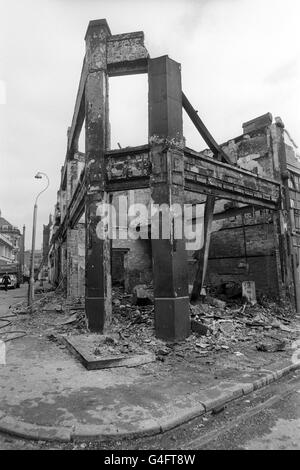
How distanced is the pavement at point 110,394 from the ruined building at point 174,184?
1.98 meters

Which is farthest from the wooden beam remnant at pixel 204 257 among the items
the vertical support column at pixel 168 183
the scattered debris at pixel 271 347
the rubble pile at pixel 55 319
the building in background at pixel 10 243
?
the building in background at pixel 10 243

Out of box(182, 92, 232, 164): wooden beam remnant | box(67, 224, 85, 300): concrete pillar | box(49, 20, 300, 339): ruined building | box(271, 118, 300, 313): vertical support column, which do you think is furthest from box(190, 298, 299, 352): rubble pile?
box(67, 224, 85, 300): concrete pillar

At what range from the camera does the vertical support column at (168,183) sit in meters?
7.47

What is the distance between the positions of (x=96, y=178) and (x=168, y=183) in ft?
6.85

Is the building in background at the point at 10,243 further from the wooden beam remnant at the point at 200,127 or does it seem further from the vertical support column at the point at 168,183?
the vertical support column at the point at 168,183

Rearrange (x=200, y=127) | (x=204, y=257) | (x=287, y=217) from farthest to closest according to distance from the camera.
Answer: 1. (x=287, y=217)
2. (x=200, y=127)
3. (x=204, y=257)

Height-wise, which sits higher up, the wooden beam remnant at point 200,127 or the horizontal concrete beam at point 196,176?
the wooden beam remnant at point 200,127

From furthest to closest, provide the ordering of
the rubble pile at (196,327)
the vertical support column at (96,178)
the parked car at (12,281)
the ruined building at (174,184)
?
the parked car at (12,281) < the vertical support column at (96,178) < the ruined building at (174,184) < the rubble pile at (196,327)

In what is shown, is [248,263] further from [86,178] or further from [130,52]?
[130,52]

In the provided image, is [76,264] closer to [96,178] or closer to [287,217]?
[96,178]

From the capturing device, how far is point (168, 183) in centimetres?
789

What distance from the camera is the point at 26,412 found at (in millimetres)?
3922

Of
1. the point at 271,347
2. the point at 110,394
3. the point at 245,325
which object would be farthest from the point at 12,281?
the point at 110,394

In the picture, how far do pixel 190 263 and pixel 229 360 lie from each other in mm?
8252
